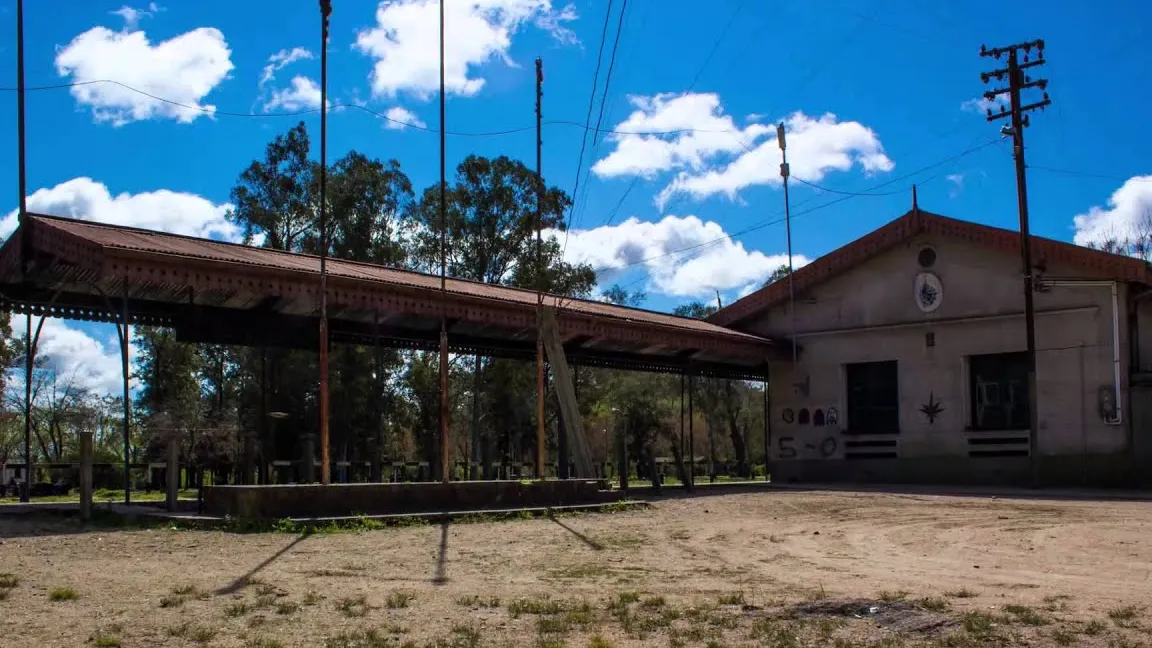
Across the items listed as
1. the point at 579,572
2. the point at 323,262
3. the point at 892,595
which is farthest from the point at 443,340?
the point at 892,595

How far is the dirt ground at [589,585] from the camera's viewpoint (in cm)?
661

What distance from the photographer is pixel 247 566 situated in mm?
9875

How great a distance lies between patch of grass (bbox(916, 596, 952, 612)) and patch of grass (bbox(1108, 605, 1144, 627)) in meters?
1.07

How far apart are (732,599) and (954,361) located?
2002 centimetres

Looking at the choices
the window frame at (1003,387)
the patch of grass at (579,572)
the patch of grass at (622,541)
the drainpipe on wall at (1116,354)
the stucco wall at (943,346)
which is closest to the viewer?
the patch of grass at (579,572)

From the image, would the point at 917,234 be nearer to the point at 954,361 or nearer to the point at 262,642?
the point at 954,361

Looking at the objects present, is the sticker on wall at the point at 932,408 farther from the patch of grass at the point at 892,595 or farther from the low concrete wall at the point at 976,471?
the patch of grass at the point at 892,595

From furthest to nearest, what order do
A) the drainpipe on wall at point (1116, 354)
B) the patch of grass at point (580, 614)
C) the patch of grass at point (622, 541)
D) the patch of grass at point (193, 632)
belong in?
the drainpipe on wall at point (1116, 354), the patch of grass at point (622, 541), the patch of grass at point (580, 614), the patch of grass at point (193, 632)

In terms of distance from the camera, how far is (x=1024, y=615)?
23.0 feet

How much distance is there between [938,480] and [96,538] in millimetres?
20524

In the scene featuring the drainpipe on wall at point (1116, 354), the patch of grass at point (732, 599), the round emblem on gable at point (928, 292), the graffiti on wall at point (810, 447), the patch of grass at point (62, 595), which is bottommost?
the patch of grass at point (732, 599)

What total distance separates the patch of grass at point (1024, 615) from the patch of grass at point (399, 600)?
173 inches

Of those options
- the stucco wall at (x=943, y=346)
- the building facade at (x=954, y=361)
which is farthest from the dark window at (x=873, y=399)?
the stucco wall at (x=943, y=346)

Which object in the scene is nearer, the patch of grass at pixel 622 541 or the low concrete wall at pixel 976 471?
the patch of grass at pixel 622 541
